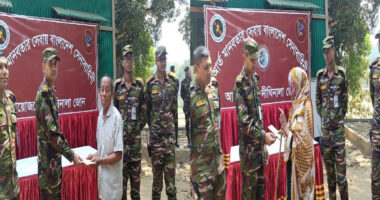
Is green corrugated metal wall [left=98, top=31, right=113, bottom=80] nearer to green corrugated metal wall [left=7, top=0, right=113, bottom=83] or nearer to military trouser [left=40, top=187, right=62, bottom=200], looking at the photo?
green corrugated metal wall [left=7, top=0, right=113, bottom=83]

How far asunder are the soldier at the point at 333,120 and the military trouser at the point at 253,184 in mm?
1244

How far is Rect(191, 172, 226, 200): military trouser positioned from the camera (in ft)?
9.16

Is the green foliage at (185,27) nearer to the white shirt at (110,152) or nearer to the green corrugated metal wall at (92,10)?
the green corrugated metal wall at (92,10)

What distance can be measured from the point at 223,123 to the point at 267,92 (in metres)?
1.01

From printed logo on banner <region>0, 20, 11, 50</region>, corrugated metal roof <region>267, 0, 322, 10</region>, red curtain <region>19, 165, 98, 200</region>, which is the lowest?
red curtain <region>19, 165, 98, 200</region>

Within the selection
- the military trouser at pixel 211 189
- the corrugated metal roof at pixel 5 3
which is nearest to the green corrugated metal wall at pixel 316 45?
the military trouser at pixel 211 189

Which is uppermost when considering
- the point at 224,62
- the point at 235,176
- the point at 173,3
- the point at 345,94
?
the point at 173,3

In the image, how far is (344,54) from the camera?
13766 millimetres

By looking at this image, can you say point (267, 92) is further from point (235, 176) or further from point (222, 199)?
point (222, 199)

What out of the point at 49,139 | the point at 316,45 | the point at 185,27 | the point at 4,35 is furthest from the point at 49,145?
the point at 185,27

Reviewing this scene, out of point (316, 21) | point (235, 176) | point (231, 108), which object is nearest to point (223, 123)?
point (231, 108)

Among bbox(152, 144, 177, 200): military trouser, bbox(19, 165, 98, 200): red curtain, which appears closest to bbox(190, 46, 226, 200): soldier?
bbox(152, 144, 177, 200): military trouser

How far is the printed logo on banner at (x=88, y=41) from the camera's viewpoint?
17.3ft

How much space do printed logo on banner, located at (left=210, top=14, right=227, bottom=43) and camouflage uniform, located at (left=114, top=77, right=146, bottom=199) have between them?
111cm
